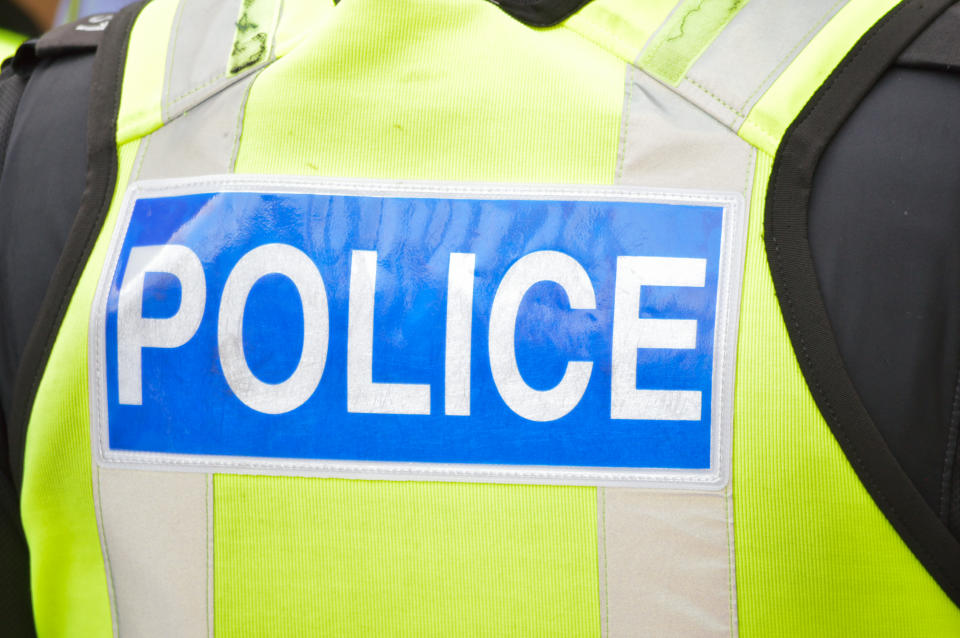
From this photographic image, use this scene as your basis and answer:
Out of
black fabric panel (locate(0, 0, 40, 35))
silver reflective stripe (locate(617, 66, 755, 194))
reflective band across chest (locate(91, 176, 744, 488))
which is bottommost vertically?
reflective band across chest (locate(91, 176, 744, 488))

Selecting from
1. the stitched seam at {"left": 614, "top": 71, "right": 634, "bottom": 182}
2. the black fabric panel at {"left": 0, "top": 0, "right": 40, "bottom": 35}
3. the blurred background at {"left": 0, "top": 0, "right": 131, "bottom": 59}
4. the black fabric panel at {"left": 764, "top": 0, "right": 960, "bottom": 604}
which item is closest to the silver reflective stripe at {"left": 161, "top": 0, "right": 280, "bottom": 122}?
the stitched seam at {"left": 614, "top": 71, "right": 634, "bottom": 182}

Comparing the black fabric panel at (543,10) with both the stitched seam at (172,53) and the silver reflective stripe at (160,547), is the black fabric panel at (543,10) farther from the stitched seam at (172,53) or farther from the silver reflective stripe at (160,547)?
the silver reflective stripe at (160,547)

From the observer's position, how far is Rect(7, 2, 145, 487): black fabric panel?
28.1 inches

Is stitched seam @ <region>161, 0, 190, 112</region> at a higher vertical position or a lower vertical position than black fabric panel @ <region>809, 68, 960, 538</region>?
higher

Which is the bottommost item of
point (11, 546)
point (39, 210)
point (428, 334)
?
point (11, 546)

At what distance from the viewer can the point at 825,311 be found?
24.3 inches

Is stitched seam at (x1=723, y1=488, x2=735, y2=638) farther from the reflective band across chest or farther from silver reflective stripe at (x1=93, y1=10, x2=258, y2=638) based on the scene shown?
silver reflective stripe at (x1=93, y1=10, x2=258, y2=638)

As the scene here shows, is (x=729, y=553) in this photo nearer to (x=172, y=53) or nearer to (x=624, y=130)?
(x=624, y=130)

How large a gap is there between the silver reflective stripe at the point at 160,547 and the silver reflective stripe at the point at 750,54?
576 mm

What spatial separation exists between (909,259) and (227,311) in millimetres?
580

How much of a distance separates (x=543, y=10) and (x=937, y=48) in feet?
1.14

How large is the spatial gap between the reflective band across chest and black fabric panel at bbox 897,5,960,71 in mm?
199

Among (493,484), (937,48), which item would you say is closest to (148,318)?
(493,484)

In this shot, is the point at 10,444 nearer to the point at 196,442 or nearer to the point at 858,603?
the point at 196,442
